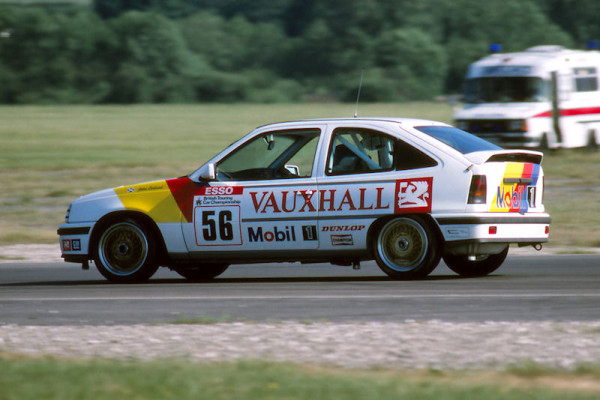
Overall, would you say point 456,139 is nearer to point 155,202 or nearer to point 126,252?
point 155,202

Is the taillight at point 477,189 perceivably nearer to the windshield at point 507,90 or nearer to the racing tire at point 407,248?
the racing tire at point 407,248

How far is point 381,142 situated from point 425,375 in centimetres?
512

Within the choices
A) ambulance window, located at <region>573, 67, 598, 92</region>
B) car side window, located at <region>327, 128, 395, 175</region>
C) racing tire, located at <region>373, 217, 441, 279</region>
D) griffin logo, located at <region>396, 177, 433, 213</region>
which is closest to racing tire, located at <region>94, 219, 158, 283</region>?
car side window, located at <region>327, 128, 395, 175</region>

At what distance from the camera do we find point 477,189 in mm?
10898

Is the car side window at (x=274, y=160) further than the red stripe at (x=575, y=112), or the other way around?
the red stripe at (x=575, y=112)

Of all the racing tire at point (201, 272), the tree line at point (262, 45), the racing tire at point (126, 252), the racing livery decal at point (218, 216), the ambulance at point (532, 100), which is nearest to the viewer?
the racing livery decal at point (218, 216)

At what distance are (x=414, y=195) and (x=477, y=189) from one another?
551 millimetres

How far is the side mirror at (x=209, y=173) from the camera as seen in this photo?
37.9ft

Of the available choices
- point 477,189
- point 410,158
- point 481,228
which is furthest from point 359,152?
point 481,228

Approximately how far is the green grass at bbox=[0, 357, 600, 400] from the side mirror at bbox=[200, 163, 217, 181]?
477 cm

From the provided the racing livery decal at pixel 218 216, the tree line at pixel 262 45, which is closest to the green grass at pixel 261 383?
the racing livery decal at pixel 218 216

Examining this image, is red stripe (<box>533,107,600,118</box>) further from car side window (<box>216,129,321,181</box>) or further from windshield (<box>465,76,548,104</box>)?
car side window (<box>216,129,321,181</box>)

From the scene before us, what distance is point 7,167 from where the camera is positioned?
34.6m

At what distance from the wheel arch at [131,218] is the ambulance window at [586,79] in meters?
→ 22.4
